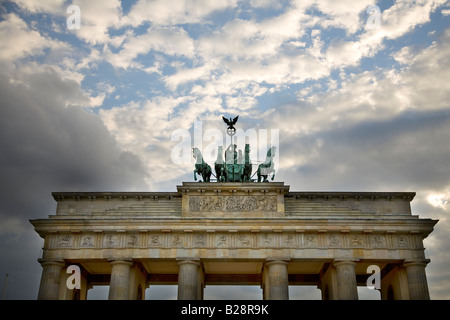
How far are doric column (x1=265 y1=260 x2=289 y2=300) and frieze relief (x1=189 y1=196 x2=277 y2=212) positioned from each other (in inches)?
155

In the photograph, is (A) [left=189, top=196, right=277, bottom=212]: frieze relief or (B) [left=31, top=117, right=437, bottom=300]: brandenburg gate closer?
(B) [left=31, top=117, right=437, bottom=300]: brandenburg gate

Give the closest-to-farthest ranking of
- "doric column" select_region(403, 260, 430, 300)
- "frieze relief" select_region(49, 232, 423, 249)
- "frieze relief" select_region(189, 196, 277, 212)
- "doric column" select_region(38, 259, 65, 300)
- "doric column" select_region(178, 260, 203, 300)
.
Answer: "doric column" select_region(178, 260, 203, 300) → "doric column" select_region(403, 260, 430, 300) → "doric column" select_region(38, 259, 65, 300) → "frieze relief" select_region(49, 232, 423, 249) → "frieze relief" select_region(189, 196, 277, 212)

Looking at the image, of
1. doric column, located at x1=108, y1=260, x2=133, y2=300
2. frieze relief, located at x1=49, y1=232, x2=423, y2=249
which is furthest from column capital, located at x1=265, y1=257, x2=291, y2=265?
doric column, located at x1=108, y1=260, x2=133, y2=300

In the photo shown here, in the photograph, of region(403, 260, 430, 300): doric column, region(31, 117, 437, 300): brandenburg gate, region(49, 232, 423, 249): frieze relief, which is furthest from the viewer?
region(49, 232, 423, 249): frieze relief

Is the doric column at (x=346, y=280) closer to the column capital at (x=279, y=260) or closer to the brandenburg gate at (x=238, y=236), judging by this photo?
the brandenburg gate at (x=238, y=236)

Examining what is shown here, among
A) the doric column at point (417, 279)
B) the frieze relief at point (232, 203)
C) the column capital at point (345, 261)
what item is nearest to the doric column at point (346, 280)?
the column capital at point (345, 261)

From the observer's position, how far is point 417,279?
32.9 meters

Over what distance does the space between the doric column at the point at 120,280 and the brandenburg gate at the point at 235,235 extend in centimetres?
7

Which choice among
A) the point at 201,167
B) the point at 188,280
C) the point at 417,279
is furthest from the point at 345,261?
the point at 201,167

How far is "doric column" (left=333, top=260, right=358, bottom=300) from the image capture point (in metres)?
32.3

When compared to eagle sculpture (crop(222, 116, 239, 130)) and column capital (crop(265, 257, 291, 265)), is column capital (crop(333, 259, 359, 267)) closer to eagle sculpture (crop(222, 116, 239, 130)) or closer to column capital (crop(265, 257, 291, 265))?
column capital (crop(265, 257, 291, 265))
